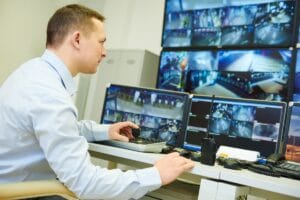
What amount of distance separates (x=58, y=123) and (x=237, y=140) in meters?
1.01

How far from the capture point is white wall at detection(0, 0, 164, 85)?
300 centimetres

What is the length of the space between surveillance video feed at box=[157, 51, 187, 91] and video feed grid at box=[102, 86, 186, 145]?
0.41m

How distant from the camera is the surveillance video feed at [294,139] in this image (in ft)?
5.08

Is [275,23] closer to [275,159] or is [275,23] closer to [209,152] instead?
[275,159]

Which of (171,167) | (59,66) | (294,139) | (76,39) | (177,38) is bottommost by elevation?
(171,167)

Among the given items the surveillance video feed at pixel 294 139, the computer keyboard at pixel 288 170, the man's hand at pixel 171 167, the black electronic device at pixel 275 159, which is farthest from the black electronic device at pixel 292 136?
the man's hand at pixel 171 167

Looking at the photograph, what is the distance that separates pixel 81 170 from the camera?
1001 millimetres

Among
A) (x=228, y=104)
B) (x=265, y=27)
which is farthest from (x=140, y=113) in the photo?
(x=265, y=27)

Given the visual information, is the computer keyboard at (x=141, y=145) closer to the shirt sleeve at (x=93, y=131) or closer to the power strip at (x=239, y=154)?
the shirt sleeve at (x=93, y=131)

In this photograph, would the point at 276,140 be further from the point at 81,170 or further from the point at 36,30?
the point at 36,30

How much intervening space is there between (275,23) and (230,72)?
0.40m

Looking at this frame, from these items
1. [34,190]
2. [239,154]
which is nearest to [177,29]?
[239,154]

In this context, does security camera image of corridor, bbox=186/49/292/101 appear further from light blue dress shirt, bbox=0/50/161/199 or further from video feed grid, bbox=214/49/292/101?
light blue dress shirt, bbox=0/50/161/199

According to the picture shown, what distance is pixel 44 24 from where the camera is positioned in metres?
3.29
